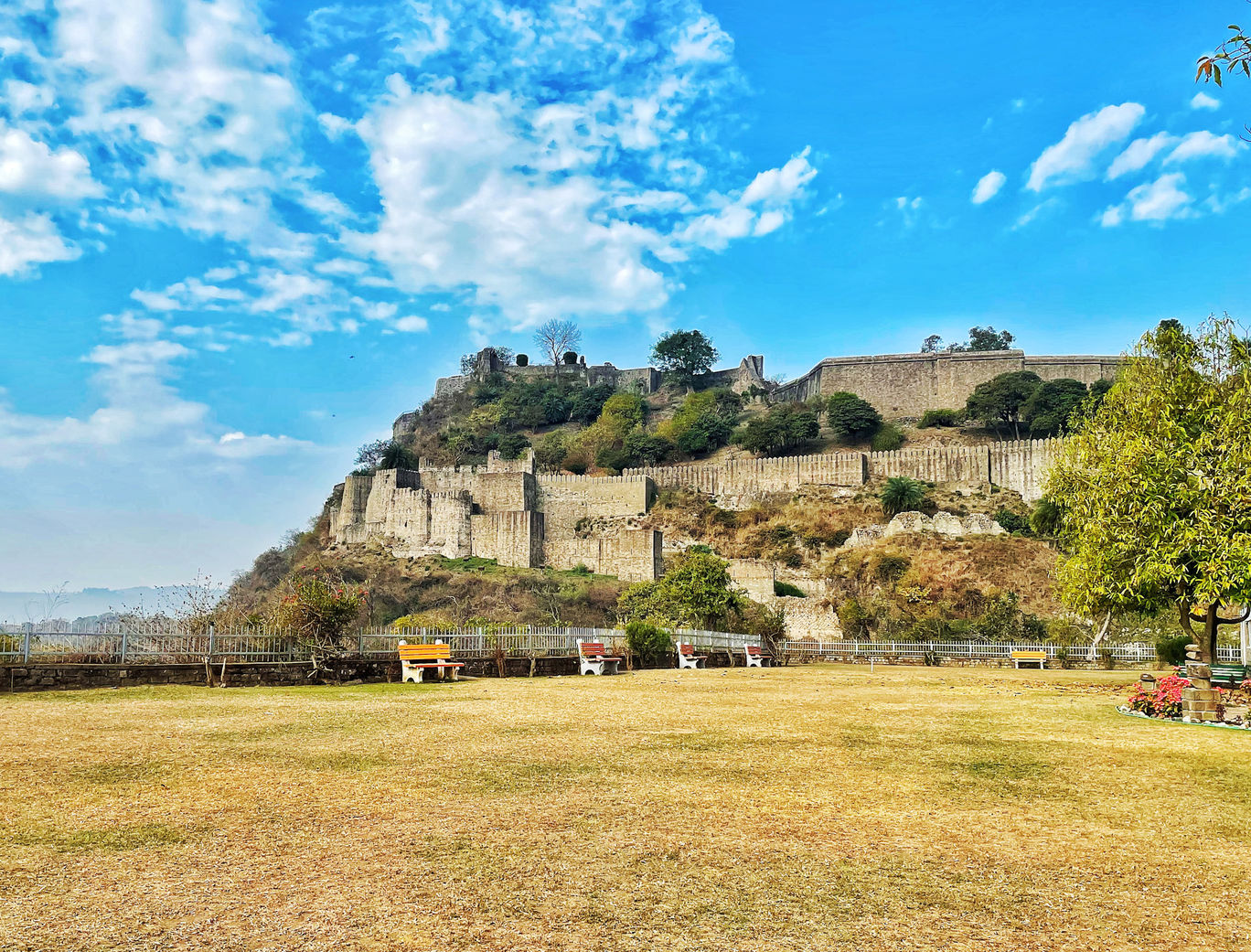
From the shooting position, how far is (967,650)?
25109 mm

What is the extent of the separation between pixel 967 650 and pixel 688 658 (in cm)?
994

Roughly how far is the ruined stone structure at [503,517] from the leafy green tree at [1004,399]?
873 inches

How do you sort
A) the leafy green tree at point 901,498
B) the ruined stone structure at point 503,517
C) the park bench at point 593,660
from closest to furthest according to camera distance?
the park bench at point 593,660, the ruined stone structure at point 503,517, the leafy green tree at point 901,498

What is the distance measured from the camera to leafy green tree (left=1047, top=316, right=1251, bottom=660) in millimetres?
10625

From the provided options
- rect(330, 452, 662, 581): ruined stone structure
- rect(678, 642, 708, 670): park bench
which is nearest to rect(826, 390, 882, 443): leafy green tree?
rect(330, 452, 662, 581): ruined stone structure

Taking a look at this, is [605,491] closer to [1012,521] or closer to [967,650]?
[1012,521]

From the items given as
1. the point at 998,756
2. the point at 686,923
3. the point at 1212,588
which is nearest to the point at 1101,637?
the point at 1212,588

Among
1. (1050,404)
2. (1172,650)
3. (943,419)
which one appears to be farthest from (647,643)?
(943,419)

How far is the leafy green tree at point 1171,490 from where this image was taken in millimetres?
10625

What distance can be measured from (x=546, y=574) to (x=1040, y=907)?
45996 millimetres

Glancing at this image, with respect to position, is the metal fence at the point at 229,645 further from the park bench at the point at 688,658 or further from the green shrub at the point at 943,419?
the green shrub at the point at 943,419

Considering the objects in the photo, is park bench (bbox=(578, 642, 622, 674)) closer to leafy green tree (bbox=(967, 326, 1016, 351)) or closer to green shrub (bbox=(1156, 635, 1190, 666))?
green shrub (bbox=(1156, 635, 1190, 666))

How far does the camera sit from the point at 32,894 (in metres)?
3.43

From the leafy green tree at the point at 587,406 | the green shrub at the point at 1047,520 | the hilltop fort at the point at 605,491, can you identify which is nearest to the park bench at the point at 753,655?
the green shrub at the point at 1047,520
